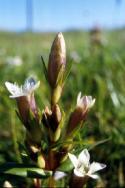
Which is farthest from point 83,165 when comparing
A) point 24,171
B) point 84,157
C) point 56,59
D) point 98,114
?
point 98,114

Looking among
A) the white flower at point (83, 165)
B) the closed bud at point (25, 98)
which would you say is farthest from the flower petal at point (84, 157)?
the closed bud at point (25, 98)

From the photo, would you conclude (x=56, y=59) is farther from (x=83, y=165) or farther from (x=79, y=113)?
(x=83, y=165)

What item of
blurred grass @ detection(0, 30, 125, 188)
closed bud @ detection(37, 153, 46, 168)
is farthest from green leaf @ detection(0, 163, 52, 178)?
blurred grass @ detection(0, 30, 125, 188)

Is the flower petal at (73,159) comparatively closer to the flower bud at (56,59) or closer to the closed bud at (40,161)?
the closed bud at (40,161)

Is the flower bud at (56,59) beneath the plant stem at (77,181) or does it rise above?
above

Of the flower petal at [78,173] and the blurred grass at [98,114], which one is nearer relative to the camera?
the flower petal at [78,173]

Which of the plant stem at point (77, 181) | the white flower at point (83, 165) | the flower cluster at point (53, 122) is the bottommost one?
the plant stem at point (77, 181)

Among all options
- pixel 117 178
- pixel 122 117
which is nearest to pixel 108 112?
pixel 122 117

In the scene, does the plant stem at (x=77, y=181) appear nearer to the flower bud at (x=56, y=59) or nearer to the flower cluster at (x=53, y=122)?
the flower cluster at (x=53, y=122)

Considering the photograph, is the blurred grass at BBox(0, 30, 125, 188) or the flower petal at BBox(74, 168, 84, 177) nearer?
the flower petal at BBox(74, 168, 84, 177)

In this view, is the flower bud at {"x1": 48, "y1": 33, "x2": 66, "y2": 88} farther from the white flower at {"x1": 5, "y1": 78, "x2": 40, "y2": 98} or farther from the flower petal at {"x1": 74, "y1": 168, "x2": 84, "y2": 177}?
the flower petal at {"x1": 74, "y1": 168, "x2": 84, "y2": 177}
